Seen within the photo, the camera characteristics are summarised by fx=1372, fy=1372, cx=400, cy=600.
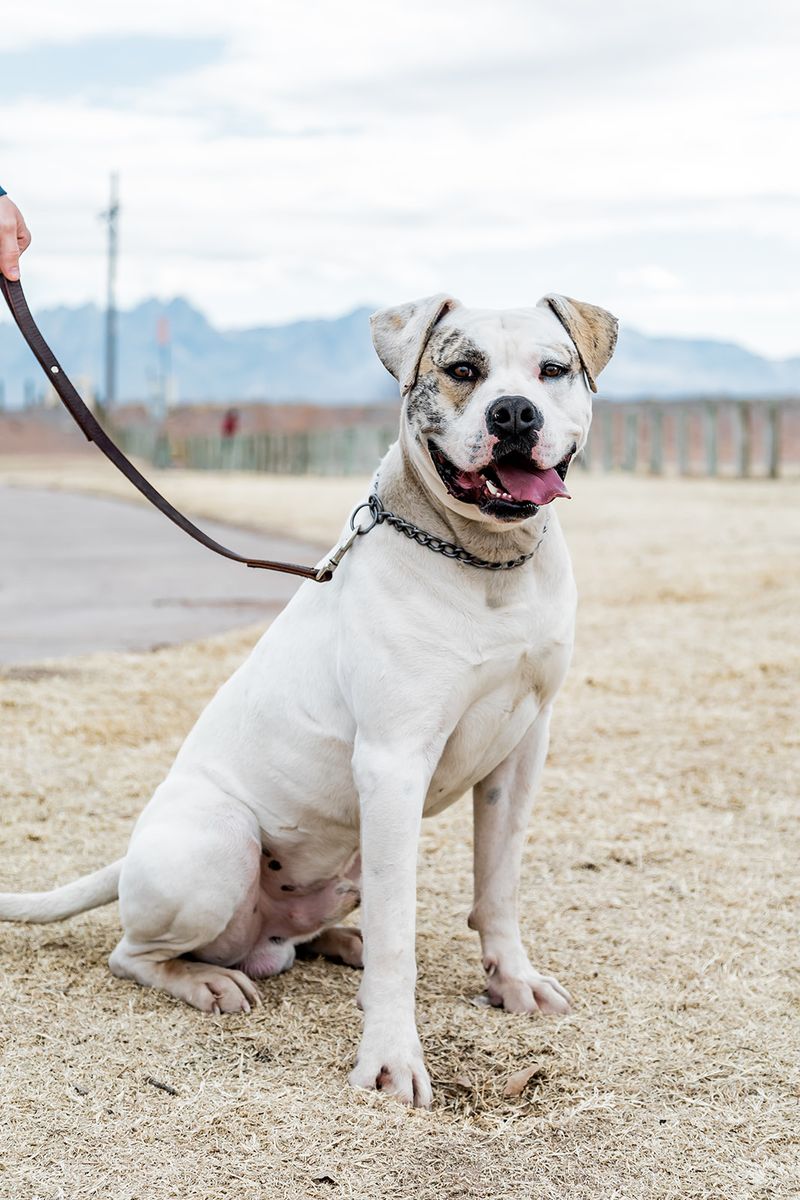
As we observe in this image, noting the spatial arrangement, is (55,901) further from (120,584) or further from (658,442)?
(658,442)

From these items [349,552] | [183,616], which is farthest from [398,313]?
[183,616]

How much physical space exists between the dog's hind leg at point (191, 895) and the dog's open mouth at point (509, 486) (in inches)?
37.6

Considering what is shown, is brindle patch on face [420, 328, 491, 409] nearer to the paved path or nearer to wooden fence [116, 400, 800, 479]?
the paved path

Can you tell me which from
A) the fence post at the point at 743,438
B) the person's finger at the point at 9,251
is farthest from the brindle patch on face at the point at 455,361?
the fence post at the point at 743,438

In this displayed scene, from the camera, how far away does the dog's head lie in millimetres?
2787

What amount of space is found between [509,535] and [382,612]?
0.33 m

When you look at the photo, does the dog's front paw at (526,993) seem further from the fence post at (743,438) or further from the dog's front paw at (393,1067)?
the fence post at (743,438)

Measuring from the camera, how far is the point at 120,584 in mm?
10664

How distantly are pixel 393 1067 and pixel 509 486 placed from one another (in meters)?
1.22

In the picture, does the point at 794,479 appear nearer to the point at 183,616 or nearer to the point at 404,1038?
the point at 183,616

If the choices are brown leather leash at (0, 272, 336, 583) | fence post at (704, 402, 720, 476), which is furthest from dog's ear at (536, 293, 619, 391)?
fence post at (704, 402, 720, 476)

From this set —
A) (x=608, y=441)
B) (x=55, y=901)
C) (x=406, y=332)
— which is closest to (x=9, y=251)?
(x=406, y=332)

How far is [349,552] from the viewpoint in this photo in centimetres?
310

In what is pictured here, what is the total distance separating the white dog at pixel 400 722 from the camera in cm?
286
